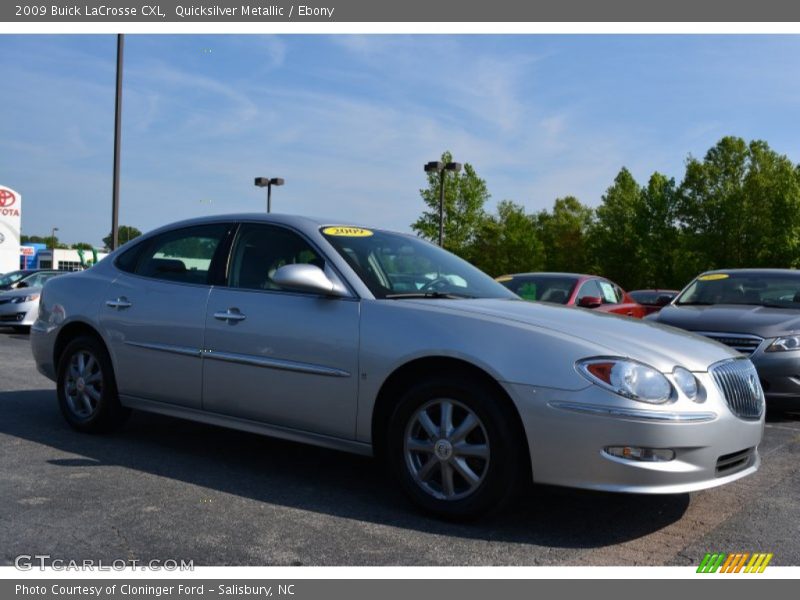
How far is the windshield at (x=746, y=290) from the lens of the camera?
8.45 metres

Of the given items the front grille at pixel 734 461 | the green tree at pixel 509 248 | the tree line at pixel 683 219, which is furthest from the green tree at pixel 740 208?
the front grille at pixel 734 461

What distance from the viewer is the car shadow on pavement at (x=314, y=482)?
385 centimetres

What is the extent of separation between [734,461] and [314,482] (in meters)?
2.21

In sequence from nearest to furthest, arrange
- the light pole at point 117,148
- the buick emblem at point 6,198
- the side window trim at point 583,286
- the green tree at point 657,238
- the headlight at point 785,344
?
the headlight at point 785,344
the side window trim at point 583,286
the light pole at point 117,148
the green tree at point 657,238
the buick emblem at point 6,198

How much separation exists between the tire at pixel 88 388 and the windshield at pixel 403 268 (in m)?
1.93

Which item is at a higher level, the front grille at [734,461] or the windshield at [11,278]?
the windshield at [11,278]

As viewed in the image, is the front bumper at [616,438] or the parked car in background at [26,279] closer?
the front bumper at [616,438]

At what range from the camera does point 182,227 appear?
5.54 meters

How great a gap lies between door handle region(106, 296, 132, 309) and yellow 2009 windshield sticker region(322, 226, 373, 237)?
1.51 m

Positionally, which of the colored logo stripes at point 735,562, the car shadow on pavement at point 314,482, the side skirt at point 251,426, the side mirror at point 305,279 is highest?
the side mirror at point 305,279

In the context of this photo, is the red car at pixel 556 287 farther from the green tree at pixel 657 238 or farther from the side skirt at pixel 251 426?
the green tree at pixel 657 238

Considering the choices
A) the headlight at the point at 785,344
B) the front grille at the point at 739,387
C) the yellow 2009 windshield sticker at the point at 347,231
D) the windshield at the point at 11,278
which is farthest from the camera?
the windshield at the point at 11,278
